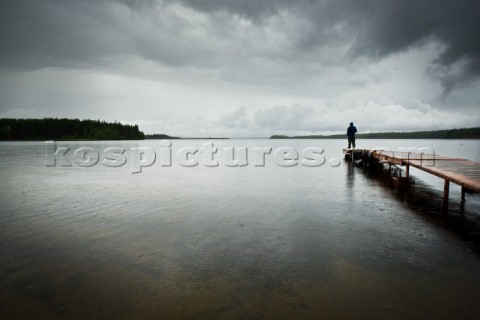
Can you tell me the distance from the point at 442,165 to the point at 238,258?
12.4 m

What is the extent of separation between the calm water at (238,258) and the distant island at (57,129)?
163 metres

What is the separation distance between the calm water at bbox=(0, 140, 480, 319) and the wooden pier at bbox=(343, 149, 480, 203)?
3.53ft

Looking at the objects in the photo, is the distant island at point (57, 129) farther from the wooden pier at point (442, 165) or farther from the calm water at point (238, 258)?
the calm water at point (238, 258)

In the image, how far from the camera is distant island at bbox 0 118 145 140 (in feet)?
456

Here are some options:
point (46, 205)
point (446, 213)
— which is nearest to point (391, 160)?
point (446, 213)

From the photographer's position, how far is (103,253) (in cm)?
566

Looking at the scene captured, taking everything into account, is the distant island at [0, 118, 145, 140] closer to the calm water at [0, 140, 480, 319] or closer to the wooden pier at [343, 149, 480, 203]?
the wooden pier at [343, 149, 480, 203]

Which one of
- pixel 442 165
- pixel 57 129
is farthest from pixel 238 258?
pixel 57 129

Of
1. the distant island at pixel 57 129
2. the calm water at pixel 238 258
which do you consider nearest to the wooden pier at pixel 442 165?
the calm water at pixel 238 258

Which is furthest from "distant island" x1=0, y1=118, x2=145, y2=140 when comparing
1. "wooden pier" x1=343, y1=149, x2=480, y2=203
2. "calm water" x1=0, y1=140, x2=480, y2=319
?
"calm water" x1=0, y1=140, x2=480, y2=319

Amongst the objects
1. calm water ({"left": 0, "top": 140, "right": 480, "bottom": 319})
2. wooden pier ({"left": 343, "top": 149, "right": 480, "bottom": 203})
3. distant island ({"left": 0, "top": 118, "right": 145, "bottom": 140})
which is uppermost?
distant island ({"left": 0, "top": 118, "right": 145, "bottom": 140})

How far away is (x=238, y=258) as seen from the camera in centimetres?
539

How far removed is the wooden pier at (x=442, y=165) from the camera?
8.82 metres

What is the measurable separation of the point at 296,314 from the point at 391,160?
1703 centimetres
